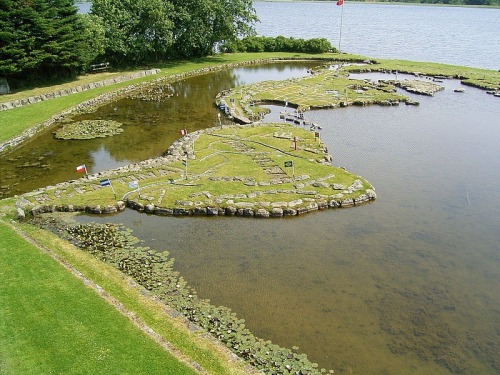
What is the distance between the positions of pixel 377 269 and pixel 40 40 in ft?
157

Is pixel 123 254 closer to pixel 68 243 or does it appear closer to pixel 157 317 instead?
pixel 68 243

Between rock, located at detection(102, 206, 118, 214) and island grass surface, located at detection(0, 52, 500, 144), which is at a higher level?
island grass surface, located at detection(0, 52, 500, 144)

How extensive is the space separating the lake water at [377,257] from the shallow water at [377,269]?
0.06m

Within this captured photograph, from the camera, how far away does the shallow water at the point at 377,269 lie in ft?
54.0

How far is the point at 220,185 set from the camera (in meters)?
28.7

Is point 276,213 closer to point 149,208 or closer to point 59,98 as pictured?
point 149,208

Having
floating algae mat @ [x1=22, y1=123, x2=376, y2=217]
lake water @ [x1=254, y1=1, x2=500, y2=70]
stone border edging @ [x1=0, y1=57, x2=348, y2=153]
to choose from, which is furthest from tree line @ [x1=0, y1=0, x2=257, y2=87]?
lake water @ [x1=254, y1=1, x2=500, y2=70]

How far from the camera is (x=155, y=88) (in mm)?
59188

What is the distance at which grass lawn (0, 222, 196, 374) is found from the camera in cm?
1402

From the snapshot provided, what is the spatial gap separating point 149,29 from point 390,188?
167ft

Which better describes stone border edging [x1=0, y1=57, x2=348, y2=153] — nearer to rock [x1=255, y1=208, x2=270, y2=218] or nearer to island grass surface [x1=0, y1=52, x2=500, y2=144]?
island grass surface [x1=0, y1=52, x2=500, y2=144]

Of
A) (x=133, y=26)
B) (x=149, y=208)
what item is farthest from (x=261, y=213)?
(x=133, y=26)

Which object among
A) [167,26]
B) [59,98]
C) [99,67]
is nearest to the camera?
[59,98]

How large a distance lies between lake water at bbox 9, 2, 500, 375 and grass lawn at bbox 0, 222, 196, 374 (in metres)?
4.35
